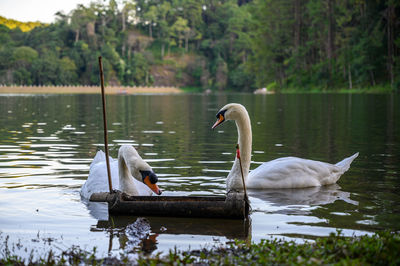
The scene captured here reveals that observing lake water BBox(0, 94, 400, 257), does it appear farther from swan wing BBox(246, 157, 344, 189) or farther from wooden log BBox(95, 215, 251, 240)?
swan wing BBox(246, 157, 344, 189)

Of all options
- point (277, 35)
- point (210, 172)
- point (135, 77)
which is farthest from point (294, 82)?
point (210, 172)

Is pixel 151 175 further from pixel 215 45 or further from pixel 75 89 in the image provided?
pixel 215 45

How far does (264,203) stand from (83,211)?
266 cm

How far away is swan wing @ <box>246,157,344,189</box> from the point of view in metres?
9.80

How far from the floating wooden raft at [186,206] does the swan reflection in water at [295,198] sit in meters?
1.06

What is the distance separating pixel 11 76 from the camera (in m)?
122

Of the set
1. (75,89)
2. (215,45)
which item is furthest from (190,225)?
(215,45)

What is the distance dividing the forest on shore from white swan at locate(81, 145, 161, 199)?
5485 cm

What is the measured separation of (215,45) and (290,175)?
15256cm

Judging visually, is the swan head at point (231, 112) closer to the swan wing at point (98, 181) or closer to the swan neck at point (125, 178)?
the swan wing at point (98, 181)

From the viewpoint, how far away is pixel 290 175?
9.88 m

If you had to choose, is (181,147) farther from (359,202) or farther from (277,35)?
(277,35)

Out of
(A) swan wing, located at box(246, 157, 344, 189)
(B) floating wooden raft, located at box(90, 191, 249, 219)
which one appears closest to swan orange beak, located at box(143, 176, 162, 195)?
(B) floating wooden raft, located at box(90, 191, 249, 219)

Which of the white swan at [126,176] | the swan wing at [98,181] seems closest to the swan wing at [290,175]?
the white swan at [126,176]
